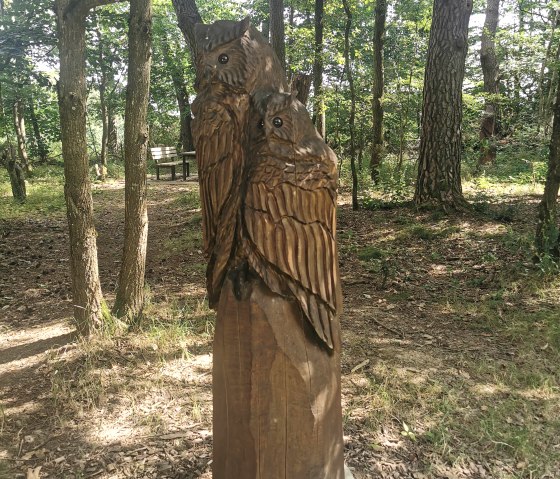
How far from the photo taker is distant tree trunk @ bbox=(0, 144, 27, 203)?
418 inches

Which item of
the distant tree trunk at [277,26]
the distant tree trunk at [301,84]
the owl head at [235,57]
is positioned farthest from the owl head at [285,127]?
the distant tree trunk at [277,26]

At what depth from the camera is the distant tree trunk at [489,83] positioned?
12.7m

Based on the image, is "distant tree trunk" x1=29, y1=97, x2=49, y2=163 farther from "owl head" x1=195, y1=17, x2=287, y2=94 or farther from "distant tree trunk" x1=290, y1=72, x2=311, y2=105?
"owl head" x1=195, y1=17, x2=287, y2=94

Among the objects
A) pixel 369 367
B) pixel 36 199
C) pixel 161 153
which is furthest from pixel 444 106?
pixel 161 153

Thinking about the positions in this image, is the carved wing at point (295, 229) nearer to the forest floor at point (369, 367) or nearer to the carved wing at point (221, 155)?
the carved wing at point (221, 155)

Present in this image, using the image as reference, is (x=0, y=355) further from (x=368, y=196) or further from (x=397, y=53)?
(x=397, y=53)

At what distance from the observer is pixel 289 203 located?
1.87 m

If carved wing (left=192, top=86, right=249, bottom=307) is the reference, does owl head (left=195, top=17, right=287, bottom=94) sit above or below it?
above

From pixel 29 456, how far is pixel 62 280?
3.74 m

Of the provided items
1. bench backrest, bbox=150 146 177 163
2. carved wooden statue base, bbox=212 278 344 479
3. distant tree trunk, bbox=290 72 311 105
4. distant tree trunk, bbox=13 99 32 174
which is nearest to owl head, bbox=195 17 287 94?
distant tree trunk, bbox=290 72 311 105

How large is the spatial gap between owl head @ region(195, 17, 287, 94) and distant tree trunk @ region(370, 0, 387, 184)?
848cm

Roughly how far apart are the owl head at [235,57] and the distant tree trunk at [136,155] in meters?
2.74

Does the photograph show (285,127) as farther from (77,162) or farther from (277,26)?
(277,26)

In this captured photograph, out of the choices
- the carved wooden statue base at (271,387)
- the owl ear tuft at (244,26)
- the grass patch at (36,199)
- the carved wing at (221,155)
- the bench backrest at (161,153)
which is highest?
the bench backrest at (161,153)
